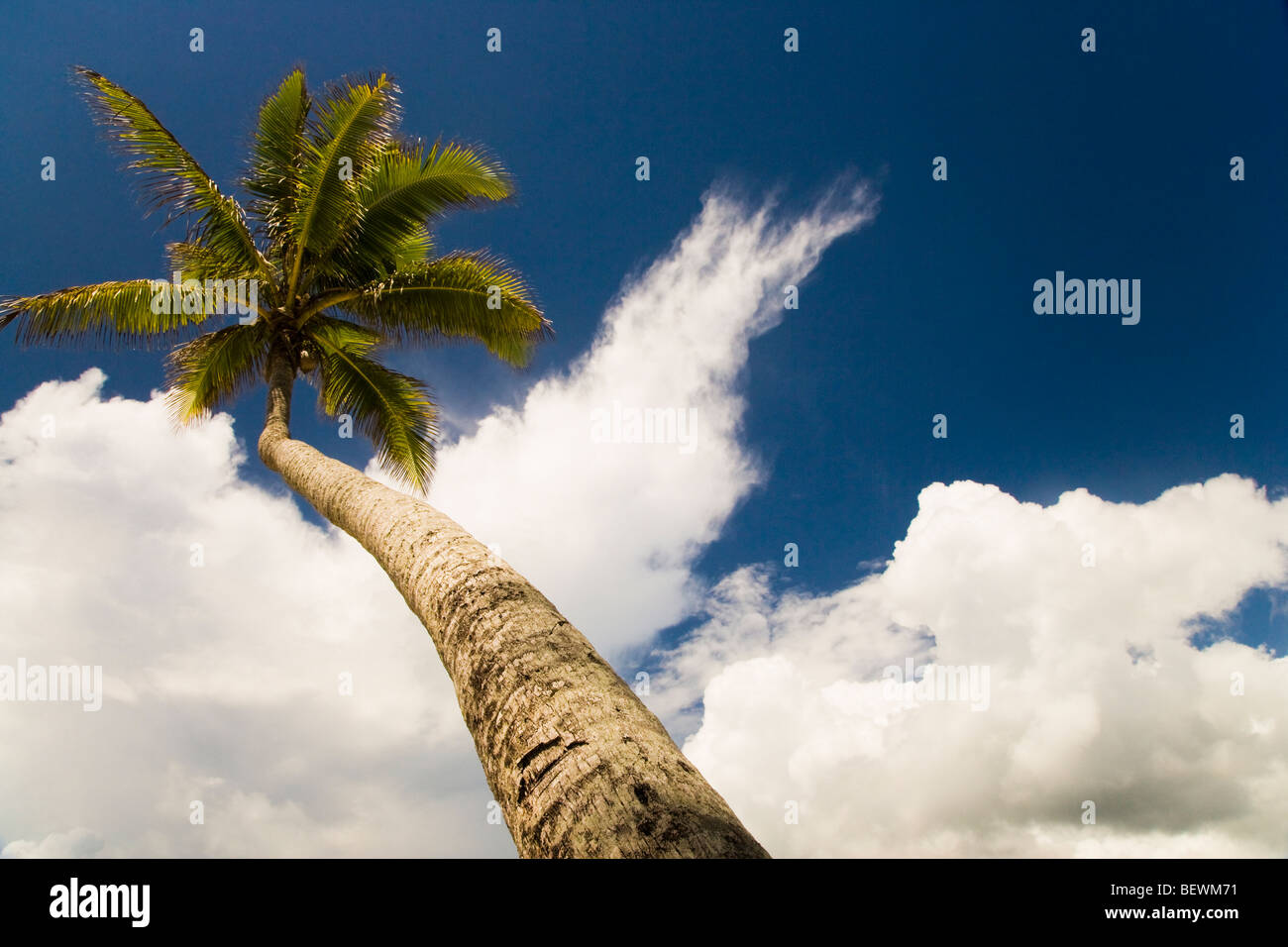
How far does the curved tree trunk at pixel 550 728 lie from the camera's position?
166 cm

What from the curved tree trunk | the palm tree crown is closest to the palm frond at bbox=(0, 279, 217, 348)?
the palm tree crown

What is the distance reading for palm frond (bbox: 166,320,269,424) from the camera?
840cm

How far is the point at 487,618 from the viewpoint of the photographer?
2623 mm

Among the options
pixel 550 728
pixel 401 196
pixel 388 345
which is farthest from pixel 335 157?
pixel 550 728

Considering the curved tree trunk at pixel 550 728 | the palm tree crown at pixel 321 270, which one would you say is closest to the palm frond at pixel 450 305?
the palm tree crown at pixel 321 270

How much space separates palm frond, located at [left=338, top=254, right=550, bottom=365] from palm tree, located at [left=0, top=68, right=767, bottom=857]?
0.09 feet

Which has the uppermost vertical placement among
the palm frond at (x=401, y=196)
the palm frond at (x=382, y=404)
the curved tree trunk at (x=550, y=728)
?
the palm frond at (x=401, y=196)

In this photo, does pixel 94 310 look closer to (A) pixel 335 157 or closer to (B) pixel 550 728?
(A) pixel 335 157

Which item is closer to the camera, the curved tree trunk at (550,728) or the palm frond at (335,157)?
the curved tree trunk at (550,728)

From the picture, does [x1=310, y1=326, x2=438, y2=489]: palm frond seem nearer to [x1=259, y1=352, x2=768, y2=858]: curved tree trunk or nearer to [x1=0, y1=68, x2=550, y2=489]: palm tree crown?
[x1=0, y1=68, x2=550, y2=489]: palm tree crown

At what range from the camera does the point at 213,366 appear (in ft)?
28.3

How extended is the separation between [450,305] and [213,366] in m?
3.47

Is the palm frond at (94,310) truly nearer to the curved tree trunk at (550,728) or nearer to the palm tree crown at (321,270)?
the palm tree crown at (321,270)
